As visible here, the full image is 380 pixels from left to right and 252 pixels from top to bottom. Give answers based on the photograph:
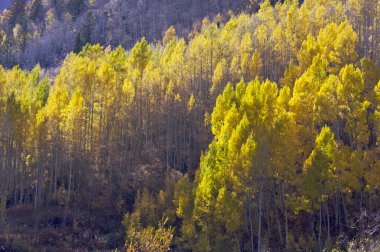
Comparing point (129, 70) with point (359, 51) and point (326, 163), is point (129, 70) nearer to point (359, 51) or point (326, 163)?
point (359, 51)

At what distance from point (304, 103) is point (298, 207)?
24.1ft

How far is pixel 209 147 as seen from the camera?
3070 cm

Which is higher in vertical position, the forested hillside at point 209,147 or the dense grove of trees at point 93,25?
the dense grove of trees at point 93,25

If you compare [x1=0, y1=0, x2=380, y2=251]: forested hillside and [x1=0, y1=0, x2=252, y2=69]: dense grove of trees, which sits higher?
[x1=0, y1=0, x2=252, y2=69]: dense grove of trees

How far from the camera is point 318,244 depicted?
24859 millimetres

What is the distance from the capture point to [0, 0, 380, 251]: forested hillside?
25734 mm

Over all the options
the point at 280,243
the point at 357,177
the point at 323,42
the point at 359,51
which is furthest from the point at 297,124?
the point at 359,51


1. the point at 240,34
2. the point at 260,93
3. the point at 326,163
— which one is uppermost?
the point at 240,34

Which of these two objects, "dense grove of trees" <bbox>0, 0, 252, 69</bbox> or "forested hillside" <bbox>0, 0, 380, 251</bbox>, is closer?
"forested hillside" <bbox>0, 0, 380, 251</bbox>

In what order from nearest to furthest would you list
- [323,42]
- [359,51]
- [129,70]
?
[323,42] → [359,51] → [129,70]

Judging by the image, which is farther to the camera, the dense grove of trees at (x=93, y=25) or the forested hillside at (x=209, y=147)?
the dense grove of trees at (x=93, y=25)

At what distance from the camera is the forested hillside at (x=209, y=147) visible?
25.7 m

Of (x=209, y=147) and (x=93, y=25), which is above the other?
(x=93, y=25)

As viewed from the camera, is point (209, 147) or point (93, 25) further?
point (93, 25)
